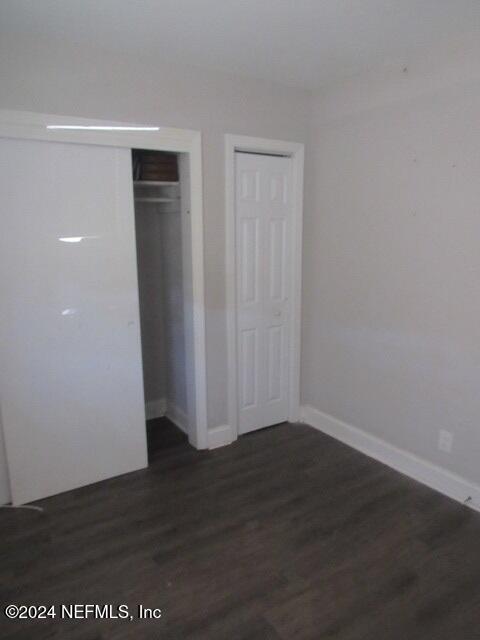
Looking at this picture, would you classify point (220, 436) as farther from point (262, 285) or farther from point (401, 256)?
point (401, 256)

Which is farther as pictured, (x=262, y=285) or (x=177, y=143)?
(x=262, y=285)

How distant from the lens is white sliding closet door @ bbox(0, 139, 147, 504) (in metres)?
2.27

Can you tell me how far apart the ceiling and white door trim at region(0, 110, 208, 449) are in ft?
1.28

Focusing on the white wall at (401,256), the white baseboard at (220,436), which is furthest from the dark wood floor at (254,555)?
the white wall at (401,256)

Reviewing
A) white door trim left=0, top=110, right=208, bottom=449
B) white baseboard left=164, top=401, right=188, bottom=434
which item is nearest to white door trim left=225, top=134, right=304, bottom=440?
white door trim left=0, top=110, right=208, bottom=449

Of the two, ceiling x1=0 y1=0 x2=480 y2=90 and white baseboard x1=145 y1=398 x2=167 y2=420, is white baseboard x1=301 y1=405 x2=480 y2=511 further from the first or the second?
ceiling x1=0 y1=0 x2=480 y2=90

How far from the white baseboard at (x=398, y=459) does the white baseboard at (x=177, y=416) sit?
98 cm

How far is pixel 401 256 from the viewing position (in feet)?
8.68

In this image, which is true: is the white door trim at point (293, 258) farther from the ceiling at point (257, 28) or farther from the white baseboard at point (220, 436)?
the ceiling at point (257, 28)

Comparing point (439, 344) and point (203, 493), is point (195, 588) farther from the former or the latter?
point (439, 344)

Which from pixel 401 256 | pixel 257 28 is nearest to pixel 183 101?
pixel 257 28

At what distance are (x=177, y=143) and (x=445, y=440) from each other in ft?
7.96

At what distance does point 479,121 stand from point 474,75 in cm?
23

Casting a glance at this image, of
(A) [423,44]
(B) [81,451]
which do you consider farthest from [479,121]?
(B) [81,451]
